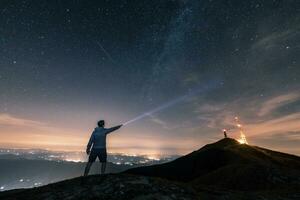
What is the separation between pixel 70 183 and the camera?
11.5 metres

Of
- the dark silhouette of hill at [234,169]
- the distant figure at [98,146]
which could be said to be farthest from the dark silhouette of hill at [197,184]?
the distant figure at [98,146]

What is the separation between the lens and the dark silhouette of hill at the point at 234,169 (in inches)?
652

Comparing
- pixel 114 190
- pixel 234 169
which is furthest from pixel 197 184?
pixel 234 169

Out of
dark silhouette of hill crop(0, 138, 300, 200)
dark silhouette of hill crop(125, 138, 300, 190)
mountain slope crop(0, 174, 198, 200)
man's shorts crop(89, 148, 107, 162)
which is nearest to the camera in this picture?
mountain slope crop(0, 174, 198, 200)

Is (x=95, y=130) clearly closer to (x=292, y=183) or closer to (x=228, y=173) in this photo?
(x=228, y=173)

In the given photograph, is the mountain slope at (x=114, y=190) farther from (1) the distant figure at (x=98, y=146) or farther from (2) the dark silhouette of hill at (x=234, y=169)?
(2) the dark silhouette of hill at (x=234, y=169)

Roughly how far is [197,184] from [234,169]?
256 inches

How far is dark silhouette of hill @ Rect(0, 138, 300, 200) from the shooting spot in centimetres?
1009

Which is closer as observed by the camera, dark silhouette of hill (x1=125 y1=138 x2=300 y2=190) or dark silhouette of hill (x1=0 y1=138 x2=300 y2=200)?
dark silhouette of hill (x1=0 y1=138 x2=300 y2=200)

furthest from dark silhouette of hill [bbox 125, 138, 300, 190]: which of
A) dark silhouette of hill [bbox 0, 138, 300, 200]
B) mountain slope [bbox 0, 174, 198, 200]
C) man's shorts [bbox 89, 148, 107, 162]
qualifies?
man's shorts [bbox 89, 148, 107, 162]

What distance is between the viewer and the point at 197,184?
14.3 metres

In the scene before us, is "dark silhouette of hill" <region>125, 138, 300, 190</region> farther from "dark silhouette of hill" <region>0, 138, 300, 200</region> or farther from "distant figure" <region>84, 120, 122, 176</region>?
"distant figure" <region>84, 120, 122, 176</region>

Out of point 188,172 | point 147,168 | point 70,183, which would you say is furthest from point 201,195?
point 147,168

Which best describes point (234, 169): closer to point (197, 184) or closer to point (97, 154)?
point (197, 184)
